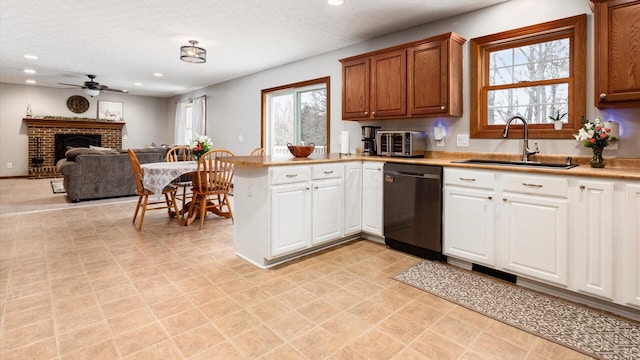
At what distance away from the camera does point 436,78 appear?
10.8 feet

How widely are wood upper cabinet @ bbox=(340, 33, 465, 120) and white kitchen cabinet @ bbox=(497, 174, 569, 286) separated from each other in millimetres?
1129

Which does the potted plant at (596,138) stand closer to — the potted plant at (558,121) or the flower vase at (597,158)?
the flower vase at (597,158)

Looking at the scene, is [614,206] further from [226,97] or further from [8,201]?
[8,201]

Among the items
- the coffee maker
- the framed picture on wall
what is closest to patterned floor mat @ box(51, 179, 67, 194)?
the framed picture on wall

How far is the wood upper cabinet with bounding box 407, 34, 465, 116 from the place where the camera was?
3215 mm

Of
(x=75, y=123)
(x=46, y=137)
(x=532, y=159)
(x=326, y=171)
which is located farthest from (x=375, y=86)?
(x=46, y=137)

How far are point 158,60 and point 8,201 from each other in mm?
3406

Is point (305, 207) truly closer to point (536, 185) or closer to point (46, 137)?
point (536, 185)

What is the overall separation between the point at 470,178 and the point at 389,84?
1445 mm

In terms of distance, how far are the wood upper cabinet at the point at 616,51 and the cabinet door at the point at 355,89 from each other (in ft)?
6.74

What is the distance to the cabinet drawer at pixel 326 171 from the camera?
3084mm

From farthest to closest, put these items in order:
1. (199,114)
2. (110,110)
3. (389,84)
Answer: (110,110) → (199,114) → (389,84)

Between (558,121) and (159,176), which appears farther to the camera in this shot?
(159,176)

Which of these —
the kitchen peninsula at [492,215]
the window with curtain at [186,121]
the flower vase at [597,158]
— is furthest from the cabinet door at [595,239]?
the window with curtain at [186,121]
